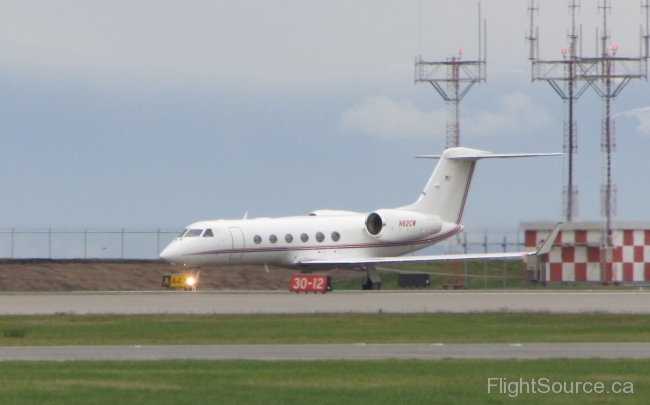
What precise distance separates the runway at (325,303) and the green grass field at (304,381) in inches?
495

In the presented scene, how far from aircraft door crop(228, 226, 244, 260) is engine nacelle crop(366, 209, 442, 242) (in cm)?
589

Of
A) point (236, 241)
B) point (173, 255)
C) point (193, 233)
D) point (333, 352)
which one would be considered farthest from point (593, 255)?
point (333, 352)

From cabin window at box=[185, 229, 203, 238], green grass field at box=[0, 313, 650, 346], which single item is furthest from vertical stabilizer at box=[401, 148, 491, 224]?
green grass field at box=[0, 313, 650, 346]

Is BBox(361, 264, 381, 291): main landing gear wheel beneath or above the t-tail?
beneath

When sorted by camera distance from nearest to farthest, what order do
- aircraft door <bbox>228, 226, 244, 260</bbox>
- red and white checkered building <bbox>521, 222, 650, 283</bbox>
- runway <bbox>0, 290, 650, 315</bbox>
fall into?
runway <bbox>0, 290, 650, 315</bbox>, aircraft door <bbox>228, 226, 244, 260</bbox>, red and white checkered building <bbox>521, 222, 650, 283</bbox>

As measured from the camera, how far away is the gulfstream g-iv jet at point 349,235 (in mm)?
39188

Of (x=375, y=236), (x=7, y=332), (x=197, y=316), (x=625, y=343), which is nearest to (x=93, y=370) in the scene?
(x=7, y=332)

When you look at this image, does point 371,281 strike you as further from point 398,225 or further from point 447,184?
point 447,184

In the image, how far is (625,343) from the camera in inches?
728

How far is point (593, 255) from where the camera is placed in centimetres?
4703

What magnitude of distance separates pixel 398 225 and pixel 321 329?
22.2 metres

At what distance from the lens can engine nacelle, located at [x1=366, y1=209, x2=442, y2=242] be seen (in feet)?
143

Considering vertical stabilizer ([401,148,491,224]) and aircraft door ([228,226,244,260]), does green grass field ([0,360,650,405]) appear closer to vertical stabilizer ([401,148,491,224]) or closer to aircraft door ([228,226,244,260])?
aircraft door ([228,226,244,260])

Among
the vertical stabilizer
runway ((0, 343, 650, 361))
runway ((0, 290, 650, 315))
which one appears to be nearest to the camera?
runway ((0, 343, 650, 361))
